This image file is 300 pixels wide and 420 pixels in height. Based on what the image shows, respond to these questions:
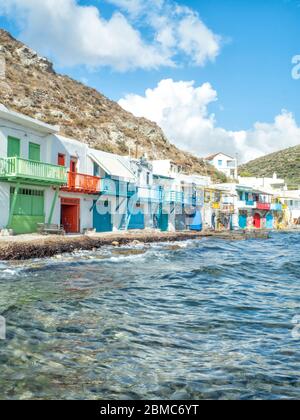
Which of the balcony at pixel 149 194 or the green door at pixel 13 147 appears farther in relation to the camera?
the balcony at pixel 149 194

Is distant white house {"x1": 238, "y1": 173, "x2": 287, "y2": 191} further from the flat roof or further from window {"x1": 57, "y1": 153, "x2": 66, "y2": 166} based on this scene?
the flat roof

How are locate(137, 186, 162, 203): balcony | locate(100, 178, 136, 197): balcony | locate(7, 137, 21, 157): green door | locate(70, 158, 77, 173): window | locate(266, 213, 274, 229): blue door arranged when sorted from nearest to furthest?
locate(7, 137, 21, 157): green door, locate(70, 158, 77, 173): window, locate(100, 178, 136, 197): balcony, locate(137, 186, 162, 203): balcony, locate(266, 213, 274, 229): blue door

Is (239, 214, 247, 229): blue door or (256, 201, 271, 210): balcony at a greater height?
(256, 201, 271, 210): balcony

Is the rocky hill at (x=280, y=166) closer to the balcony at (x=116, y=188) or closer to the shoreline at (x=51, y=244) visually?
the balcony at (x=116, y=188)

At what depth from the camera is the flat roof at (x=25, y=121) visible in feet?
77.0

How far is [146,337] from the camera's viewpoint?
25.3 feet

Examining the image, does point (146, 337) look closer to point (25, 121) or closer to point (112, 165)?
point (25, 121)

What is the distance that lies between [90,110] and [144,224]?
39.0 meters

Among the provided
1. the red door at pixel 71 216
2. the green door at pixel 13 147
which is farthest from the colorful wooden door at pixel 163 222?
the green door at pixel 13 147

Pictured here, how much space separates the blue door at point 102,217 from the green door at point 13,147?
387 inches

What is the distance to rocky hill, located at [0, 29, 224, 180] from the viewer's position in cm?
6050

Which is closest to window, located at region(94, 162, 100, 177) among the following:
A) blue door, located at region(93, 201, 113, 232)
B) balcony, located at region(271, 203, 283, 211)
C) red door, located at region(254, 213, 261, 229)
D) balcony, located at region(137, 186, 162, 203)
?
blue door, located at region(93, 201, 113, 232)

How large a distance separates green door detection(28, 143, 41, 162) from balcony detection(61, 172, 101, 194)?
9.17 ft

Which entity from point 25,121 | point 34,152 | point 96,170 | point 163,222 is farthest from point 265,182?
point 25,121
